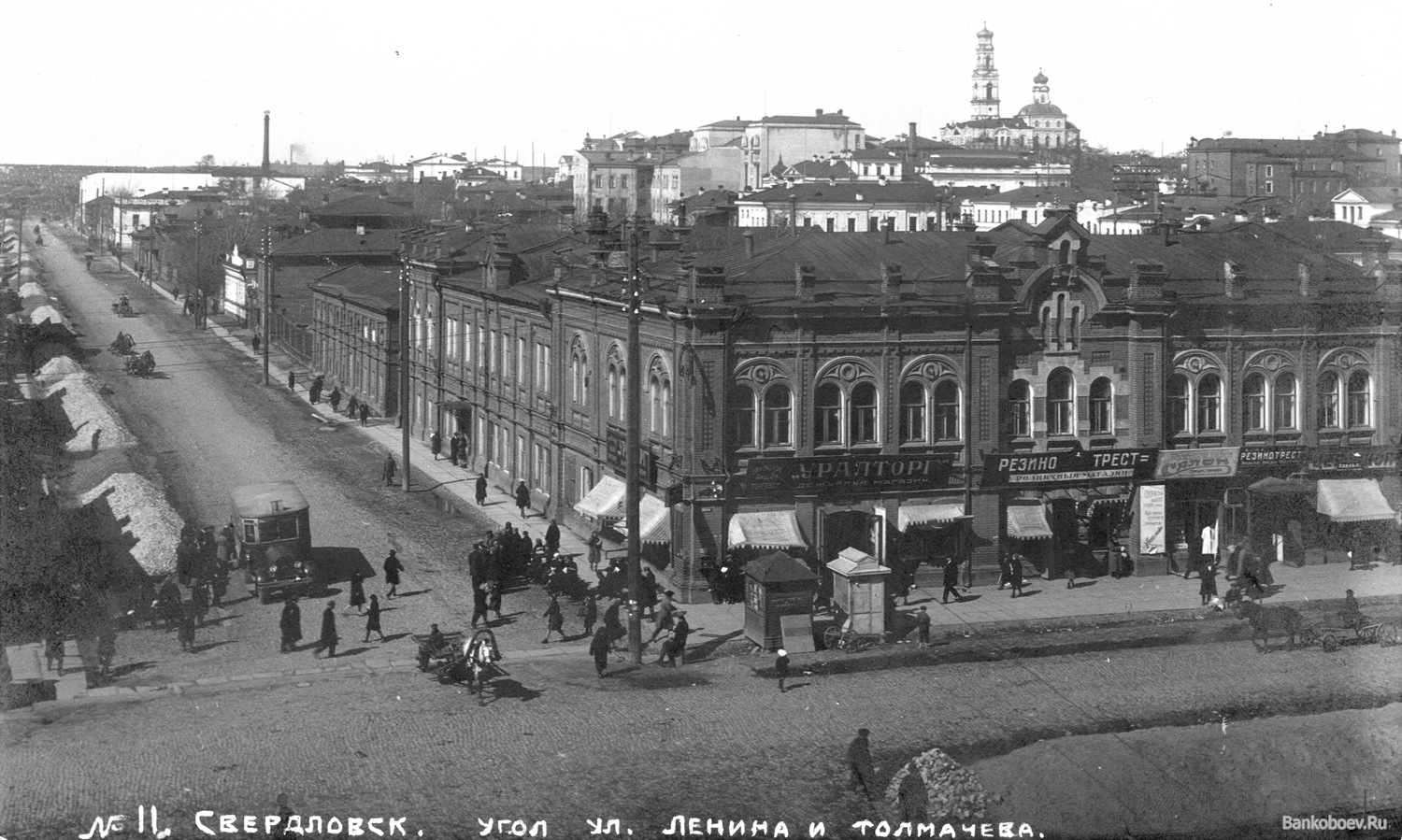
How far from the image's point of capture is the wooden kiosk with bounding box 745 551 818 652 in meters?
Answer: 28.8

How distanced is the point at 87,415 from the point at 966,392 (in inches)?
1317

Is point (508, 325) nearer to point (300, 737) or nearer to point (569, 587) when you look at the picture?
point (569, 587)

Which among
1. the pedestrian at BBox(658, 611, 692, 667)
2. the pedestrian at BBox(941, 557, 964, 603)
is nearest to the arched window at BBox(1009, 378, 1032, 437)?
the pedestrian at BBox(941, 557, 964, 603)

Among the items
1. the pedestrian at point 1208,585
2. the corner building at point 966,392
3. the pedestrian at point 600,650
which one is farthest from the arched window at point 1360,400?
the pedestrian at point 600,650

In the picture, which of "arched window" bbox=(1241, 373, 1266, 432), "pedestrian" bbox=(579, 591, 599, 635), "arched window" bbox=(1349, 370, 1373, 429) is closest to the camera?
"pedestrian" bbox=(579, 591, 599, 635)

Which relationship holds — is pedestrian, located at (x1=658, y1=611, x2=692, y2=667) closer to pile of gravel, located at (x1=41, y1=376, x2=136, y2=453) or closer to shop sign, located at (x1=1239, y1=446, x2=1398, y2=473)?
shop sign, located at (x1=1239, y1=446, x2=1398, y2=473)

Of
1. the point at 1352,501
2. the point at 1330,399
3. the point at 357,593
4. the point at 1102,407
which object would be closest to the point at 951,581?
the point at 1102,407

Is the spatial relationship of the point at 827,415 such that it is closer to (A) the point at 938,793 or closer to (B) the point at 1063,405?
(B) the point at 1063,405

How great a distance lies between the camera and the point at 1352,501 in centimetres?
3747

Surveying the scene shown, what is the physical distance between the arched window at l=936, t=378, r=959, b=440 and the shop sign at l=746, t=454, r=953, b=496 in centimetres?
62

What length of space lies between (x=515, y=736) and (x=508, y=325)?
25.5m

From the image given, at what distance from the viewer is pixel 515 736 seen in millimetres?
22719

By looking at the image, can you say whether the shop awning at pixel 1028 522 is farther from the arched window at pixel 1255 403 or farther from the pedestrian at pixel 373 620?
the pedestrian at pixel 373 620

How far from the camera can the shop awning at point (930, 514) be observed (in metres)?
34.9
